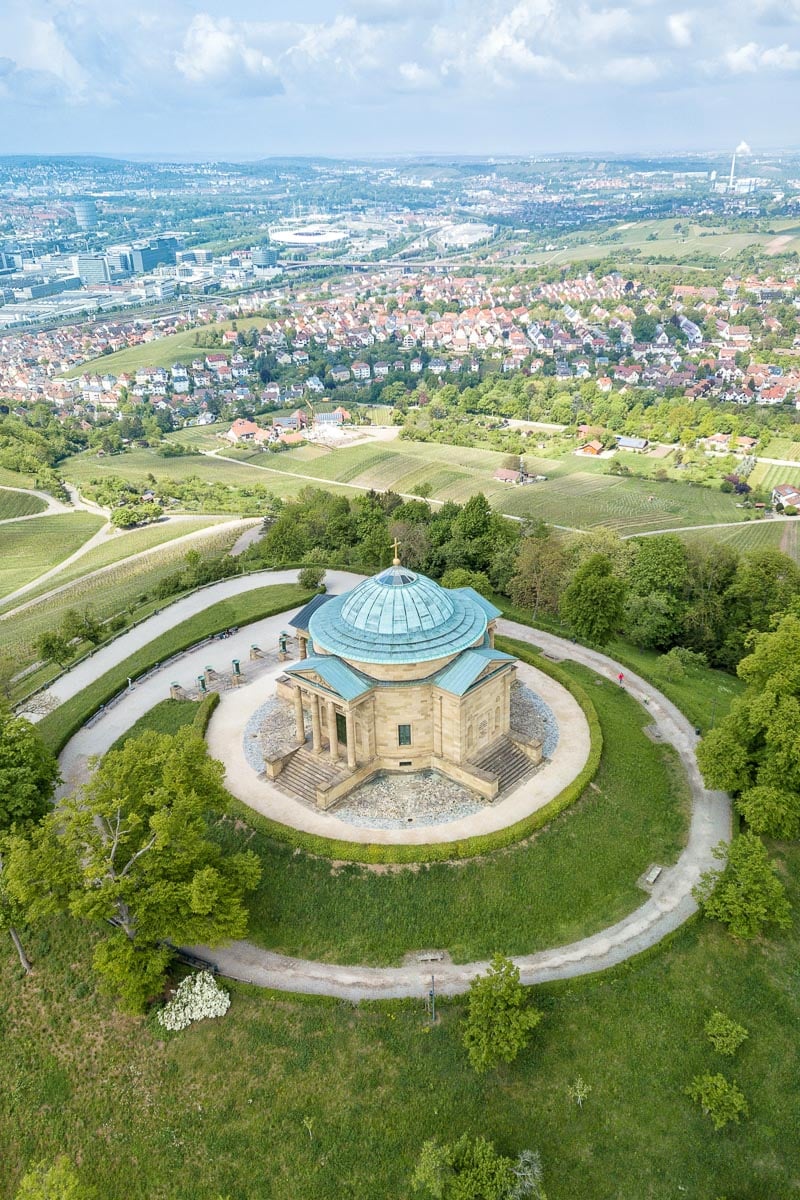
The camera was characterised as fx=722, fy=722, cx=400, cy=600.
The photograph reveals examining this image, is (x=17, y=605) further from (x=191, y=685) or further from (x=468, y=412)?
(x=468, y=412)

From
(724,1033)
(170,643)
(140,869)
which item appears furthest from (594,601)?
(140,869)

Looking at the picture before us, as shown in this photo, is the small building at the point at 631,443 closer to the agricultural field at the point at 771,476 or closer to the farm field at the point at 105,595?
the agricultural field at the point at 771,476

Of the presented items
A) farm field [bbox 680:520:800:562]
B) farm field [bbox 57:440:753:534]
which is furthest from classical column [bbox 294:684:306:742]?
farm field [bbox 57:440:753:534]

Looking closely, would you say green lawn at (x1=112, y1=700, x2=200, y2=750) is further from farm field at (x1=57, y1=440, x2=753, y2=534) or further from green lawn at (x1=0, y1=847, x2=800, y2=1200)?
farm field at (x1=57, y1=440, x2=753, y2=534)

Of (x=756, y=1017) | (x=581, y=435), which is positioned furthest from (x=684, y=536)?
(x=756, y=1017)

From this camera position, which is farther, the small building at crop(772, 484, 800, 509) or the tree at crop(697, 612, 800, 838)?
the small building at crop(772, 484, 800, 509)

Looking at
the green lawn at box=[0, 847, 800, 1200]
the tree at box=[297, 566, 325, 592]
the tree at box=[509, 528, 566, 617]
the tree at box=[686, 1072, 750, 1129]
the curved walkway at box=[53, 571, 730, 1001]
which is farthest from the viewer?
the tree at box=[297, 566, 325, 592]

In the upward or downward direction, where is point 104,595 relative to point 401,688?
downward

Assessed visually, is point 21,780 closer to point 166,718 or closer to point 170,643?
point 166,718
